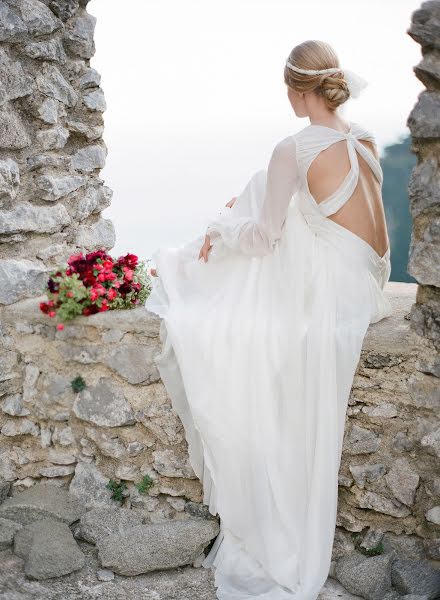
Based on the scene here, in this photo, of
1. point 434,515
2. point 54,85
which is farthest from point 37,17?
point 434,515

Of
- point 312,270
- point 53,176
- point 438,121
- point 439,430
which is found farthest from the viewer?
point 53,176

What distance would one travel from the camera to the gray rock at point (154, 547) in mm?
3162

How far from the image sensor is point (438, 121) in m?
2.77

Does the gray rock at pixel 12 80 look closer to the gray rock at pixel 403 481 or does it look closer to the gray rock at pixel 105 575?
the gray rock at pixel 105 575

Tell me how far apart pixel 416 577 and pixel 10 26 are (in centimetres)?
296

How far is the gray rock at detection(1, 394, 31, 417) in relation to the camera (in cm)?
377

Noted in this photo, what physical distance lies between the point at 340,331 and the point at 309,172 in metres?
0.65

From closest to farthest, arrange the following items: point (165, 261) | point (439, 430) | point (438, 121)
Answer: point (438, 121), point (439, 430), point (165, 261)

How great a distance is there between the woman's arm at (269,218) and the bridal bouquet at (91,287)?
463 millimetres

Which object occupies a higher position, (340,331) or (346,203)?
(346,203)

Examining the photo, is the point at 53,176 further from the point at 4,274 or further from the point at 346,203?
the point at 346,203

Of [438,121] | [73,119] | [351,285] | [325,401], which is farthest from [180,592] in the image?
[73,119]

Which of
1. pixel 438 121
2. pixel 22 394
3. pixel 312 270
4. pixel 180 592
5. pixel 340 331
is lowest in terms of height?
pixel 180 592

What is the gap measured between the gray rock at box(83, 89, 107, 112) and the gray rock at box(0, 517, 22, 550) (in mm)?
2104
